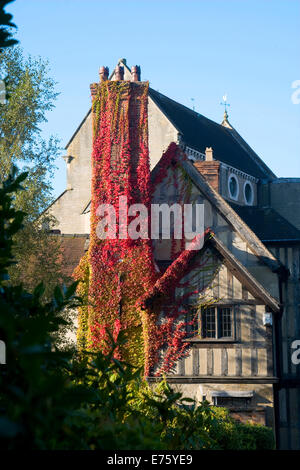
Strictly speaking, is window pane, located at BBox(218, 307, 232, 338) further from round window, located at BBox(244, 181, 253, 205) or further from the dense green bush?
round window, located at BBox(244, 181, 253, 205)

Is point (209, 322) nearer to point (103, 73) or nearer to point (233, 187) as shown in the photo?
point (103, 73)

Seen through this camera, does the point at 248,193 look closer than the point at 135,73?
No

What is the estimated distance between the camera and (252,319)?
1814cm

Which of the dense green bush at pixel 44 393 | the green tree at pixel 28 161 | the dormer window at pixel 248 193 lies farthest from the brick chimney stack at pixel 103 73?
the dense green bush at pixel 44 393

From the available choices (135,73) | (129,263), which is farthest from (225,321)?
(135,73)

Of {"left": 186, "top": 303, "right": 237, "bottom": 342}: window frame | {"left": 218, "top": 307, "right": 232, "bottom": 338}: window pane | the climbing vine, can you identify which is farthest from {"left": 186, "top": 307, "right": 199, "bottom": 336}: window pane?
{"left": 218, "top": 307, "right": 232, "bottom": 338}: window pane

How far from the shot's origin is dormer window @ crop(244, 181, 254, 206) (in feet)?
115

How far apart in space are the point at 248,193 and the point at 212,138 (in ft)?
12.0

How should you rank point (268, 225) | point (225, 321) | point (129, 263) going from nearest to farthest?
point (225, 321) < point (129, 263) < point (268, 225)

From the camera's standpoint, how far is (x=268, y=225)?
23.8 meters

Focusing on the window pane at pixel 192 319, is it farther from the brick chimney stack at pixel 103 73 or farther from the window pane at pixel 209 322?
the brick chimney stack at pixel 103 73
